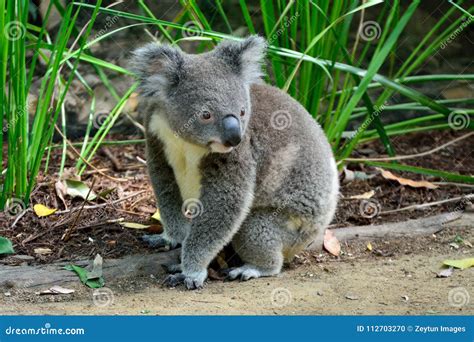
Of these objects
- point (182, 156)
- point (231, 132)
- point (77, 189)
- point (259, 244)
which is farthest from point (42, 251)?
point (231, 132)

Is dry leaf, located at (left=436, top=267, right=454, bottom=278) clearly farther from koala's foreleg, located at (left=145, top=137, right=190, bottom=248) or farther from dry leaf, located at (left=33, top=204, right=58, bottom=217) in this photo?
dry leaf, located at (left=33, top=204, right=58, bottom=217)

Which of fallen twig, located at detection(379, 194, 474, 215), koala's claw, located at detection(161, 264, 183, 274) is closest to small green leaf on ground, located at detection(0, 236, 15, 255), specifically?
koala's claw, located at detection(161, 264, 183, 274)

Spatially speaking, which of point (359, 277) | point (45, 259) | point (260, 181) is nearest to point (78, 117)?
point (45, 259)

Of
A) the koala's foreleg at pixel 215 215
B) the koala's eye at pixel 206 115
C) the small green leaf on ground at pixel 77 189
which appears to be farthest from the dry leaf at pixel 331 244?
the small green leaf on ground at pixel 77 189

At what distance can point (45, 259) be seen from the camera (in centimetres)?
562

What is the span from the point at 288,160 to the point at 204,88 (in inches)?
40.3

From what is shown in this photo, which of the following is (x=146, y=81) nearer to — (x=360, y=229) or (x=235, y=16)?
(x=360, y=229)

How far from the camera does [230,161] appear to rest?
520 centimetres

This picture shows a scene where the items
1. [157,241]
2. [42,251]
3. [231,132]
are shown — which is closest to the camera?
[231,132]

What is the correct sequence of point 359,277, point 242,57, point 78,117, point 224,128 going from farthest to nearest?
point 78,117, point 359,277, point 242,57, point 224,128

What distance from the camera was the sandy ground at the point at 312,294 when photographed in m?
4.70

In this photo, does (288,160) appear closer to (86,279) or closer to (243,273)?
(243,273)

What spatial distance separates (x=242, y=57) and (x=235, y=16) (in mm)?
3824

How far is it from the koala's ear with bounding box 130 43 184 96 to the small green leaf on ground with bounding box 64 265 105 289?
A: 1473mm
